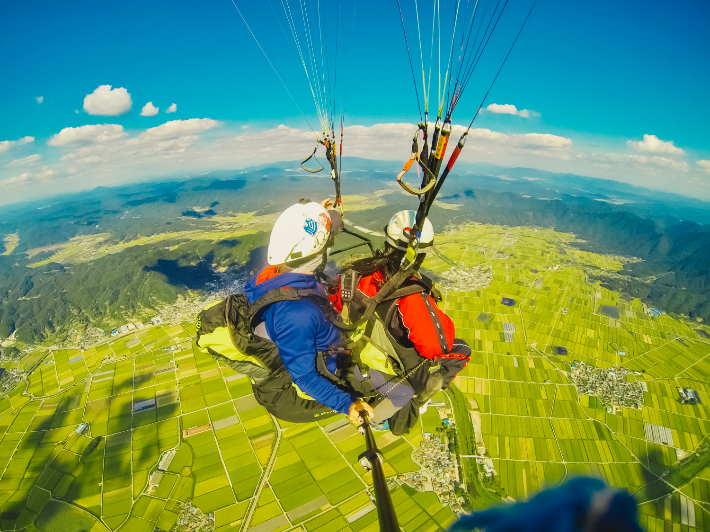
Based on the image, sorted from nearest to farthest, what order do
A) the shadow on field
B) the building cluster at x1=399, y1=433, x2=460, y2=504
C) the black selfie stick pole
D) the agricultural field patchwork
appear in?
the black selfie stick pole, the building cluster at x1=399, y1=433, x2=460, y2=504, the agricultural field patchwork, the shadow on field

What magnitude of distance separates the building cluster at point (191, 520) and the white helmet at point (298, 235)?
1876 cm

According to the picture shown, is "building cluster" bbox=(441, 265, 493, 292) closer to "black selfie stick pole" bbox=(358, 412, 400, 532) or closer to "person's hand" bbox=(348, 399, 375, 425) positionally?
"person's hand" bbox=(348, 399, 375, 425)

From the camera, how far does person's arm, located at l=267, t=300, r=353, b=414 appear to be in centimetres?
265

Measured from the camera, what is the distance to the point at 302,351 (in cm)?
268

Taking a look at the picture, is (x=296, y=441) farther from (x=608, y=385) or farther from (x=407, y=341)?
(x=608, y=385)

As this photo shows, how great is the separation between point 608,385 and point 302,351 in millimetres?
34091

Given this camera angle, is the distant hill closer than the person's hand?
No

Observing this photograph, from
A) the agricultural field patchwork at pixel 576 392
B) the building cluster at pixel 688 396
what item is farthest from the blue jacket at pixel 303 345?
the building cluster at pixel 688 396

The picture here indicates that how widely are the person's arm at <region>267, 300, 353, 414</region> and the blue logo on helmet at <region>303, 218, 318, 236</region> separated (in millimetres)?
864

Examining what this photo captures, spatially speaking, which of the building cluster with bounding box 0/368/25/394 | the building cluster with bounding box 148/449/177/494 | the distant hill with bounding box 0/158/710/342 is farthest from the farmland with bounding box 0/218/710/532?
the distant hill with bounding box 0/158/710/342

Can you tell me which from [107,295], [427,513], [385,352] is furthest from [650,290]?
[107,295]

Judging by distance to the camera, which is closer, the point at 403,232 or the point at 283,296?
the point at 283,296

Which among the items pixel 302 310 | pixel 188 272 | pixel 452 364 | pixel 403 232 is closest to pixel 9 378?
pixel 188 272

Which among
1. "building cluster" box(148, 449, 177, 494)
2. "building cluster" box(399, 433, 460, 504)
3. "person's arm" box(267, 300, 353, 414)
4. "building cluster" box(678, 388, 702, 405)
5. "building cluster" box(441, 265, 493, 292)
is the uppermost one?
"person's arm" box(267, 300, 353, 414)
